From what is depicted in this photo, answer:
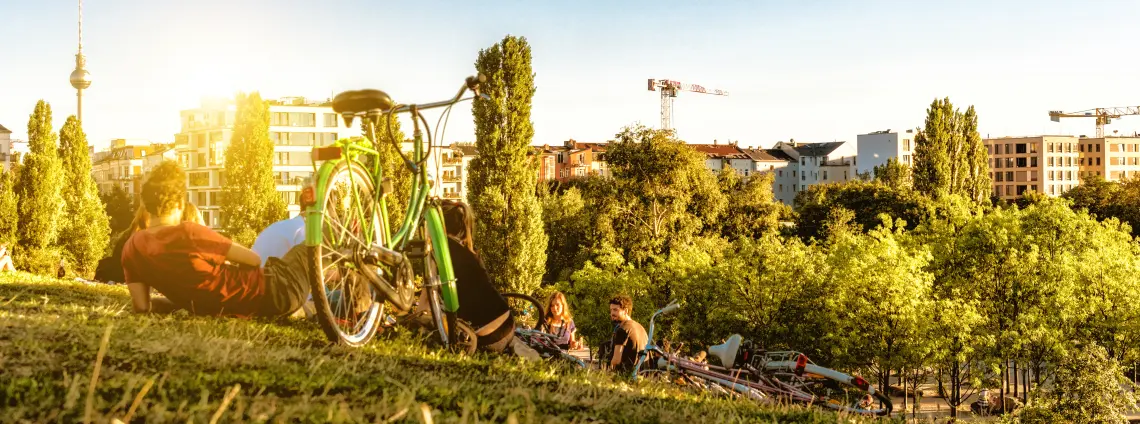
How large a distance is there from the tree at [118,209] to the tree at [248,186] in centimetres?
4446

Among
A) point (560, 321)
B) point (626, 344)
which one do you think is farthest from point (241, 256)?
point (560, 321)

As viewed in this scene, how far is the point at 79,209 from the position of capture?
53.1 meters

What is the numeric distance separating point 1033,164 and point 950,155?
102m

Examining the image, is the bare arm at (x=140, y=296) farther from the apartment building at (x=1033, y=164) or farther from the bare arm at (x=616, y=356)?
the apartment building at (x=1033, y=164)

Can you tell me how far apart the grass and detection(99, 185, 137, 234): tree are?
94543 millimetres

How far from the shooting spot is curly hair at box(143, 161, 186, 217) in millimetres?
7469

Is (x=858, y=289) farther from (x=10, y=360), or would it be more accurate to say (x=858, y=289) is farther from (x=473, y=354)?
(x=10, y=360)

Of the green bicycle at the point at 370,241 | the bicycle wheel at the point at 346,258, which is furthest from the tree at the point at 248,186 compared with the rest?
the bicycle wheel at the point at 346,258

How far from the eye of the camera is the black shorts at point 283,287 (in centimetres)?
750

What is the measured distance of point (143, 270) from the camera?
7.39 m

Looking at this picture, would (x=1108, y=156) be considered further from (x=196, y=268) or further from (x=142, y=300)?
(x=196, y=268)

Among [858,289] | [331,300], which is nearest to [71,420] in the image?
[331,300]

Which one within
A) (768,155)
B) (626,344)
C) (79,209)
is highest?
(768,155)

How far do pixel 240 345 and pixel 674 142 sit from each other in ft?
176
